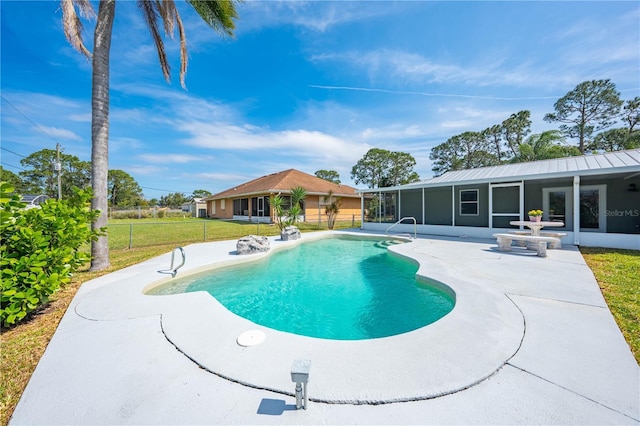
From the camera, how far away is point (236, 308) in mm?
4805

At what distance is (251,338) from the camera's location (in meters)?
2.82

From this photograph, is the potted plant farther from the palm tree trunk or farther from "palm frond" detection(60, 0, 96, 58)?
"palm frond" detection(60, 0, 96, 58)

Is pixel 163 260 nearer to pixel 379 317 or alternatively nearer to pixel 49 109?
pixel 379 317

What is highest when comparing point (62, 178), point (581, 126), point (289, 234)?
point (581, 126)

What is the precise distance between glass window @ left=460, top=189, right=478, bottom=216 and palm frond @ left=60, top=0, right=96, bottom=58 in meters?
16.2

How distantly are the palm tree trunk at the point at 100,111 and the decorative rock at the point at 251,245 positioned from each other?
11.9ft

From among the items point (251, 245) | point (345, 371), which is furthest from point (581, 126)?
point (345, 371)

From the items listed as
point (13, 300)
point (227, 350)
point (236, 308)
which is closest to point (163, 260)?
point (236, 308)

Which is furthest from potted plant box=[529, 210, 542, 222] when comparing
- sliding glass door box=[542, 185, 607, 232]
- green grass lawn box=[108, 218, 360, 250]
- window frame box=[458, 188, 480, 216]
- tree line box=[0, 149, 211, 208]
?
tree line box=[0, 149, 211, 208]

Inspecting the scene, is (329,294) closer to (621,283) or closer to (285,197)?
(621,283)

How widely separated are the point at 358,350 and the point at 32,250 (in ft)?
14.3

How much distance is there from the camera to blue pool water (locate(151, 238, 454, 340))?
418 centimetres

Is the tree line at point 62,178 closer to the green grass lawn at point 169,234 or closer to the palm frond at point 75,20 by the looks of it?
the green grass lawn at point 169,234

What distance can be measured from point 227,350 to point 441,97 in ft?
49.8
